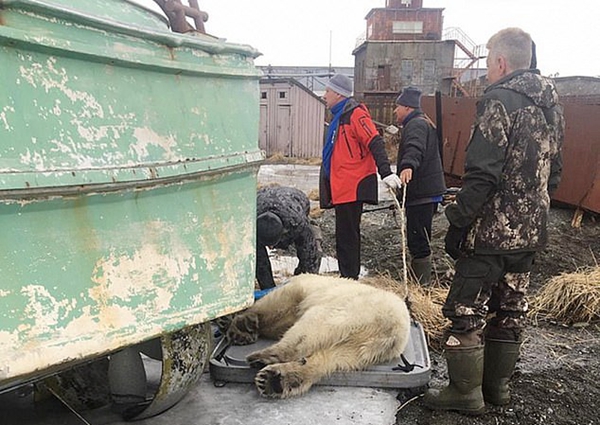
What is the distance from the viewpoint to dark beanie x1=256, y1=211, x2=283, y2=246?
4420 millimetres

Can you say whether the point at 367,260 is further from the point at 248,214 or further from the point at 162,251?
the point at 162,251

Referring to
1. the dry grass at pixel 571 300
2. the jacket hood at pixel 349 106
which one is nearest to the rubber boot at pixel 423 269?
the dry grass at pixel 571 300

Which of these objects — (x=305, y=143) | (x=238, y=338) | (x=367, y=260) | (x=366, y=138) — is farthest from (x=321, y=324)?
(x=305, y=143)

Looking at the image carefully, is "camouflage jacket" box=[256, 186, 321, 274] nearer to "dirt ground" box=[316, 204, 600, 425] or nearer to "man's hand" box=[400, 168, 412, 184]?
"man's hand" box=[400, 168, 412, 184]

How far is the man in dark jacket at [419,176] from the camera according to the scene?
212 inches

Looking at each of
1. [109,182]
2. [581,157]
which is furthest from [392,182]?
[581,157]

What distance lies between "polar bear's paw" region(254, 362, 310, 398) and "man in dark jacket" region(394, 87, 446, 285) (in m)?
2.75

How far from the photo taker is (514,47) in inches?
122

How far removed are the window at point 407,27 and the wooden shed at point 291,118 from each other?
22.7 m

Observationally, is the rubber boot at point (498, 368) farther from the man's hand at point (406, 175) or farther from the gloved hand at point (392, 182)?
the man's hand at point (406, 175)

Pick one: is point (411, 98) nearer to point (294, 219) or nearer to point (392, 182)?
point (392, 182)

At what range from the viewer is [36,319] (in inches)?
68.8

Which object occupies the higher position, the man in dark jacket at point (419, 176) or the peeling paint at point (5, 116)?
the peeling paint at point (5, 116)

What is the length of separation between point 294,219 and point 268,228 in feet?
1.15
